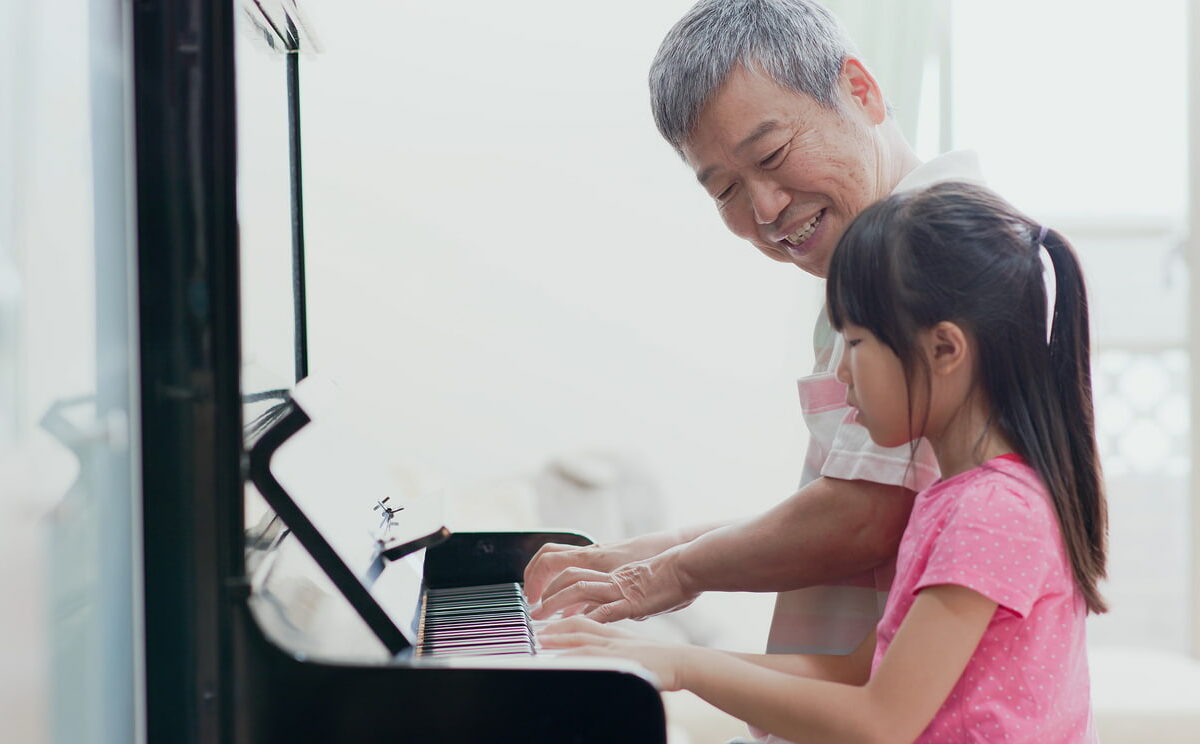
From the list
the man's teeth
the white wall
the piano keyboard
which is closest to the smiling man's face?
the man's teeth

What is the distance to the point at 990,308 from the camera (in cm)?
86

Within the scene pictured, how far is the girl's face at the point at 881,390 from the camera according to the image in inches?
34.1

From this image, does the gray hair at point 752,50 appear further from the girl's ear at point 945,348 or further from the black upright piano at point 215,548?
the black upright piano at point 215,548

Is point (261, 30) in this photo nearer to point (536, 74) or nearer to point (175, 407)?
point (175, 407)

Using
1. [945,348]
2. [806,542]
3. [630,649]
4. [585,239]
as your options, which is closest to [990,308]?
[945,348]

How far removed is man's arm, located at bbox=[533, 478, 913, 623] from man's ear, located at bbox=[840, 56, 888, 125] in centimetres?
43

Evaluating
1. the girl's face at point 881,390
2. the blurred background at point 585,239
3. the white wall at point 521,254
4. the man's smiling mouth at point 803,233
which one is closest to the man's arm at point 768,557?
the girl's face at point 881,390

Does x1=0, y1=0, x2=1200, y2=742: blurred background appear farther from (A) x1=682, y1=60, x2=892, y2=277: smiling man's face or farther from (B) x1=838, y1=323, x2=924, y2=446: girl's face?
(B) x1=838, y1=323, x2=924, y2=446: girl's face

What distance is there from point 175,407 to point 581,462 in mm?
2114

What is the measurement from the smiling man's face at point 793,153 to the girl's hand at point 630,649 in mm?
531

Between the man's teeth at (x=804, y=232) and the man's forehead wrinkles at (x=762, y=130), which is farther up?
the man's forehead wrinkles at (x=762, y=130)

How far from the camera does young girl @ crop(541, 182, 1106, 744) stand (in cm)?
79

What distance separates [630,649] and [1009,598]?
0.30m

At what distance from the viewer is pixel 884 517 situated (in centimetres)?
100
